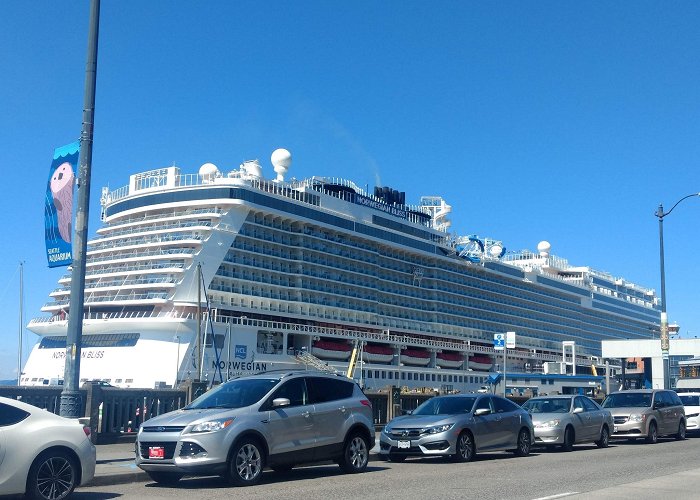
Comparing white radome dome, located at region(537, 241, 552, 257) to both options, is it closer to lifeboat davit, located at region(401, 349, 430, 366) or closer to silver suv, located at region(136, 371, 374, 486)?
lifeboat davit, located at region(401, 349, 430, 366)

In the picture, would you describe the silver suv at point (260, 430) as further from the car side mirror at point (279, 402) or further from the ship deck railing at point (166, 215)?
the ship deck railing at point (166, 215)

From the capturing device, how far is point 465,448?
1656 cm

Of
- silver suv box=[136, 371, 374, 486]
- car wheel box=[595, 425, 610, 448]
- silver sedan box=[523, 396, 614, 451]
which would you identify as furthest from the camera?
car wheel box=[595, 425, 610, 448]

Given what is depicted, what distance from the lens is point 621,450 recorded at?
20.6 meters

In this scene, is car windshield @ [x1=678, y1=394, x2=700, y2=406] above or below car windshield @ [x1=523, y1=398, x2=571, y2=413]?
below

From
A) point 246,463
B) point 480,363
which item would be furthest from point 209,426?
point 480,363

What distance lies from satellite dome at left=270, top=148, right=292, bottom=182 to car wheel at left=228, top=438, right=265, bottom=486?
160ft

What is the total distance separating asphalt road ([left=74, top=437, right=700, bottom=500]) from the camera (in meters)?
11.3

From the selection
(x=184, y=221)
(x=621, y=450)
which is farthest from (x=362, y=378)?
(x=621, y=450)

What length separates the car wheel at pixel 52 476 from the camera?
9945 millimetres

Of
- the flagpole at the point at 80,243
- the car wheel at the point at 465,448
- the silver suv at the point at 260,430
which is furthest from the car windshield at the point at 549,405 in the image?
the flagpole at the point at 80,243

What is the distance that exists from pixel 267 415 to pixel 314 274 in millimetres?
48612

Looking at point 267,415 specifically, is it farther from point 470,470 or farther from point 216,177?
point 216,177

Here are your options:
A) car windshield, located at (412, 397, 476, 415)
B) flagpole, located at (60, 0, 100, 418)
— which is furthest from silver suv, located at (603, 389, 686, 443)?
flagpole, located at (60, 0, 100, 418)
